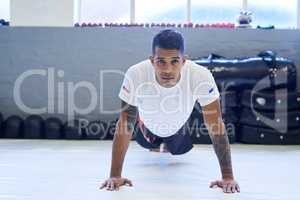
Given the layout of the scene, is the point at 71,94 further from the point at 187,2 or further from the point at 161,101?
the point at 161,101

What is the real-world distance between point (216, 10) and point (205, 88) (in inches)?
112

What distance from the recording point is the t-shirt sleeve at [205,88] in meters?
2.14

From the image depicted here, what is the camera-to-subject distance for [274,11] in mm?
4766

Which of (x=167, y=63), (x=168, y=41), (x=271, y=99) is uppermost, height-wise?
(x=168, y=41)

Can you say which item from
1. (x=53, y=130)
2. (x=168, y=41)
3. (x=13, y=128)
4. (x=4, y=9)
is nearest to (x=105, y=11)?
(x=4, y=9)

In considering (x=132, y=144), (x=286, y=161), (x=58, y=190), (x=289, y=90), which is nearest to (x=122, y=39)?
(x=132, y=144)

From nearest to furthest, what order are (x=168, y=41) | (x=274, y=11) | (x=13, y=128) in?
(x=168, y=41) < (x=13, y=128) < (x=274, y=11)

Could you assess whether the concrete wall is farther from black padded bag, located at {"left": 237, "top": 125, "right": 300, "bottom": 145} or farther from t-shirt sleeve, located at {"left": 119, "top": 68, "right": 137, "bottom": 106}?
t-shirt sleeve, located at {"left": 119, "top": 68, "right": 137, "bottom": 106}

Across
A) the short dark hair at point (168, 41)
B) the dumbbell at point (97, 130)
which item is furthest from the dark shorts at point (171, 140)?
the dumbbell at point (97, 130)

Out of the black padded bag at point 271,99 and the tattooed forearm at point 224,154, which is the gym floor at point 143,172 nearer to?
the tattooed forearm at point 224,154

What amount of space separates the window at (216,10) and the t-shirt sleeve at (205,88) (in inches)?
106

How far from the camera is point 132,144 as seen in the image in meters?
3.94

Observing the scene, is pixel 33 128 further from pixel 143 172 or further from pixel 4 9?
pixel 143 172

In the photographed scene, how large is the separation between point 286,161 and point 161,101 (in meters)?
1.25
